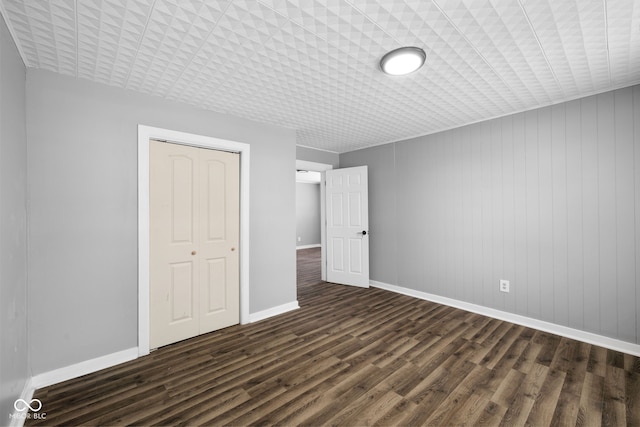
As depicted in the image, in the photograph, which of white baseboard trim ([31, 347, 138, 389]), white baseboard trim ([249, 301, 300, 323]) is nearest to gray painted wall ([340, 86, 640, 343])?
white baseboard trim ([249, 301, 300, 323])

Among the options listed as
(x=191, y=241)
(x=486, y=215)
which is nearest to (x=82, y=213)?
(x=191, y=241)

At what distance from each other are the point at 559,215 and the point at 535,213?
0.68 ft

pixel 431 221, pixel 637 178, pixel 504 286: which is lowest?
pixel 504 286

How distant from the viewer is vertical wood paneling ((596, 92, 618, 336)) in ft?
8.32

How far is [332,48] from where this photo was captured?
1.84 meters

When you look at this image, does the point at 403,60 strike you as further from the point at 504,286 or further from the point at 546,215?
the point at 504,286

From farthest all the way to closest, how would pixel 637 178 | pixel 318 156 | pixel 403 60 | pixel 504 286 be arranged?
pixel 318 156
pixel 504 286
pixel 637 178
pixel 403 60

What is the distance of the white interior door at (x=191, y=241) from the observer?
2.57 metres

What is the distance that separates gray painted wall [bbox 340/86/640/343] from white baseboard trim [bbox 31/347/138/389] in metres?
3.64

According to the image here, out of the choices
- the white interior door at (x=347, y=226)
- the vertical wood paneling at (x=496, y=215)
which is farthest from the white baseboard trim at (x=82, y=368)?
the vertical wood paneling at (x=496, y=215)

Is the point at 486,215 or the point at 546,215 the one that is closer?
the point at 546,215

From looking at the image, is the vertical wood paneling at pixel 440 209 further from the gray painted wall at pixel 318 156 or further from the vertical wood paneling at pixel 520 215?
the gray painted wall at pixel 318 156

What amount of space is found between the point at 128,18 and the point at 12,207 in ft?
4.44

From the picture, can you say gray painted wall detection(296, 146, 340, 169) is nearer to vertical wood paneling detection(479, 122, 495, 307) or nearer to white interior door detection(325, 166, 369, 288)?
white interior door detection(325, 166, 369, 288)
